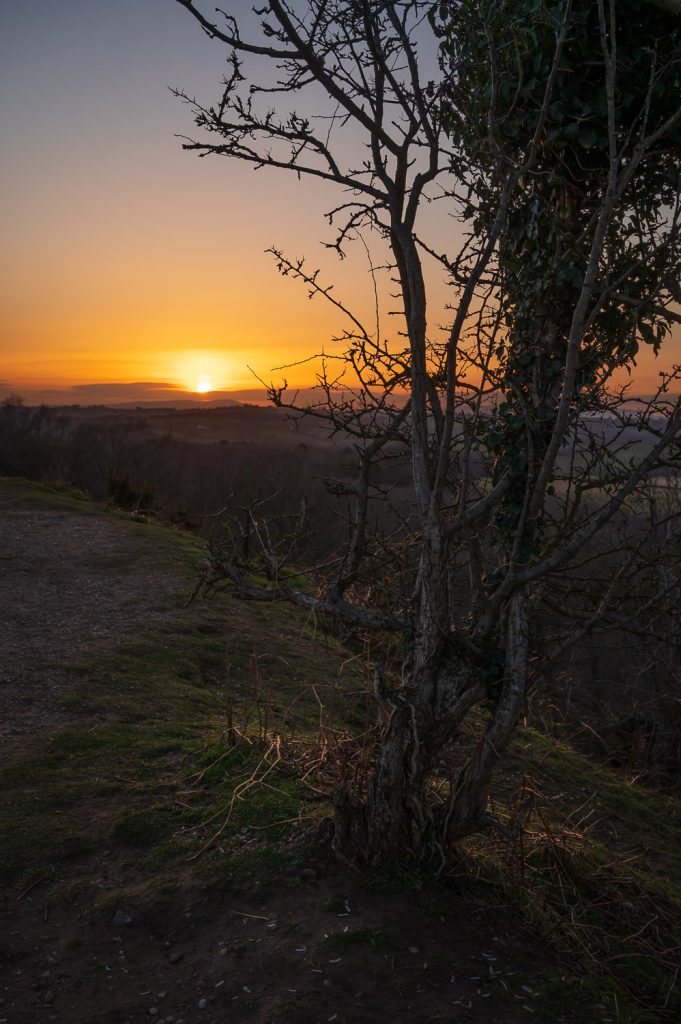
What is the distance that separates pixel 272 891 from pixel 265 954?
373mm

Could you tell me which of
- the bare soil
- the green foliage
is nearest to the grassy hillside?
the bare soil

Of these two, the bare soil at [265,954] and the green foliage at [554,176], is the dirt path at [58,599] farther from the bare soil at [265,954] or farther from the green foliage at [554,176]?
the green foliage at [554,176]

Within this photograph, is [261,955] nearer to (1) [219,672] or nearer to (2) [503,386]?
(2) [503,386]

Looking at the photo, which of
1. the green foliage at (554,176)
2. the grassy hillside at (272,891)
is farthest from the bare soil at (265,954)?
the green foliage at (554,176)

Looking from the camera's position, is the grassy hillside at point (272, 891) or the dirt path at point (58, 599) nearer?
the grassy hillside at point (272, 891)

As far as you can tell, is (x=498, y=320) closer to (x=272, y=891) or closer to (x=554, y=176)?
(x=554, y=176)

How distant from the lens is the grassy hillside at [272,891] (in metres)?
3.19

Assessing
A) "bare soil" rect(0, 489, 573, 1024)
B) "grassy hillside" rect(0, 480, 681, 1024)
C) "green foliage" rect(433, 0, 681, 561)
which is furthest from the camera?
"green foliage" rect(433, 0, 681, 561)

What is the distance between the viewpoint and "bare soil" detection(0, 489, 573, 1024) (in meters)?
3.08

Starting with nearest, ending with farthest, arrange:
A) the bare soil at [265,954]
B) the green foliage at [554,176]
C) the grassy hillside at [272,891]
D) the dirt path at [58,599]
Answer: the bare soil at [265,954] → the grassy hillside at [272,891] → the green foliage at [554,176] → the dirt path at [58,599]

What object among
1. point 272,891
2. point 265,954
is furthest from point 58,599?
point 265,954

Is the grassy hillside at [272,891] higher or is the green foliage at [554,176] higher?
the green foliage at [554,176]

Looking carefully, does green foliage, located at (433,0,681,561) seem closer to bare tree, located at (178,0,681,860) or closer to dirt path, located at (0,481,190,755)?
bare tree, located at (178,0,681,860)

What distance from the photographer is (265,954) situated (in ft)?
10.8
